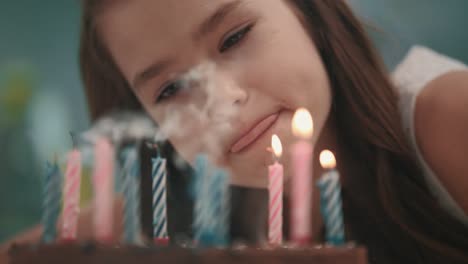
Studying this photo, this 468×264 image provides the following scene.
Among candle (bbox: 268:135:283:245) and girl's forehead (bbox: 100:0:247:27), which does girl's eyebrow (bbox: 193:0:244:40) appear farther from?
candle (bbox: 268:135:283:245)

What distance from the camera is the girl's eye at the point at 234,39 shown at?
1.46m

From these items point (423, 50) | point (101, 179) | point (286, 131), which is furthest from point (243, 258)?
point (423, 50)

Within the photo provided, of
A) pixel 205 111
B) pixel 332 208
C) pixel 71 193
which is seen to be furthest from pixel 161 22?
pixel 332 208

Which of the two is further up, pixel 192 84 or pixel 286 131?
pixel 192 84

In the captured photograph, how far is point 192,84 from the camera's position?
59.1 inches

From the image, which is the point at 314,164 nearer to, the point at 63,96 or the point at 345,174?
the point at 345,174

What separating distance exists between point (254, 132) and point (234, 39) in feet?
0.91

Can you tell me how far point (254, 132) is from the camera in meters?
1.43

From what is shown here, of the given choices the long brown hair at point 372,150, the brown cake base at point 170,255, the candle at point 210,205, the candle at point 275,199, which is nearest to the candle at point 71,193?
the brown cake base at point 170,255

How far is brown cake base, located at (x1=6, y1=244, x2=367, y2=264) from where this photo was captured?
750mm

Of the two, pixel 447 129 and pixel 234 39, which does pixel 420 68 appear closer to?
pixel 447 129

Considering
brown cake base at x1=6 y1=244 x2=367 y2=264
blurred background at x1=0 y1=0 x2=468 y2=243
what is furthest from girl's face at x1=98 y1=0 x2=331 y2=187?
brown cake base at x1=6 y1=244 x2=367 y2=264

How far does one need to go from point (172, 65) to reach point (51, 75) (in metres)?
0.44

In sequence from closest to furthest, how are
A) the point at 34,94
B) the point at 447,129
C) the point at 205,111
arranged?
the point at 447,129
the point at 205,111
the point at 34,94
